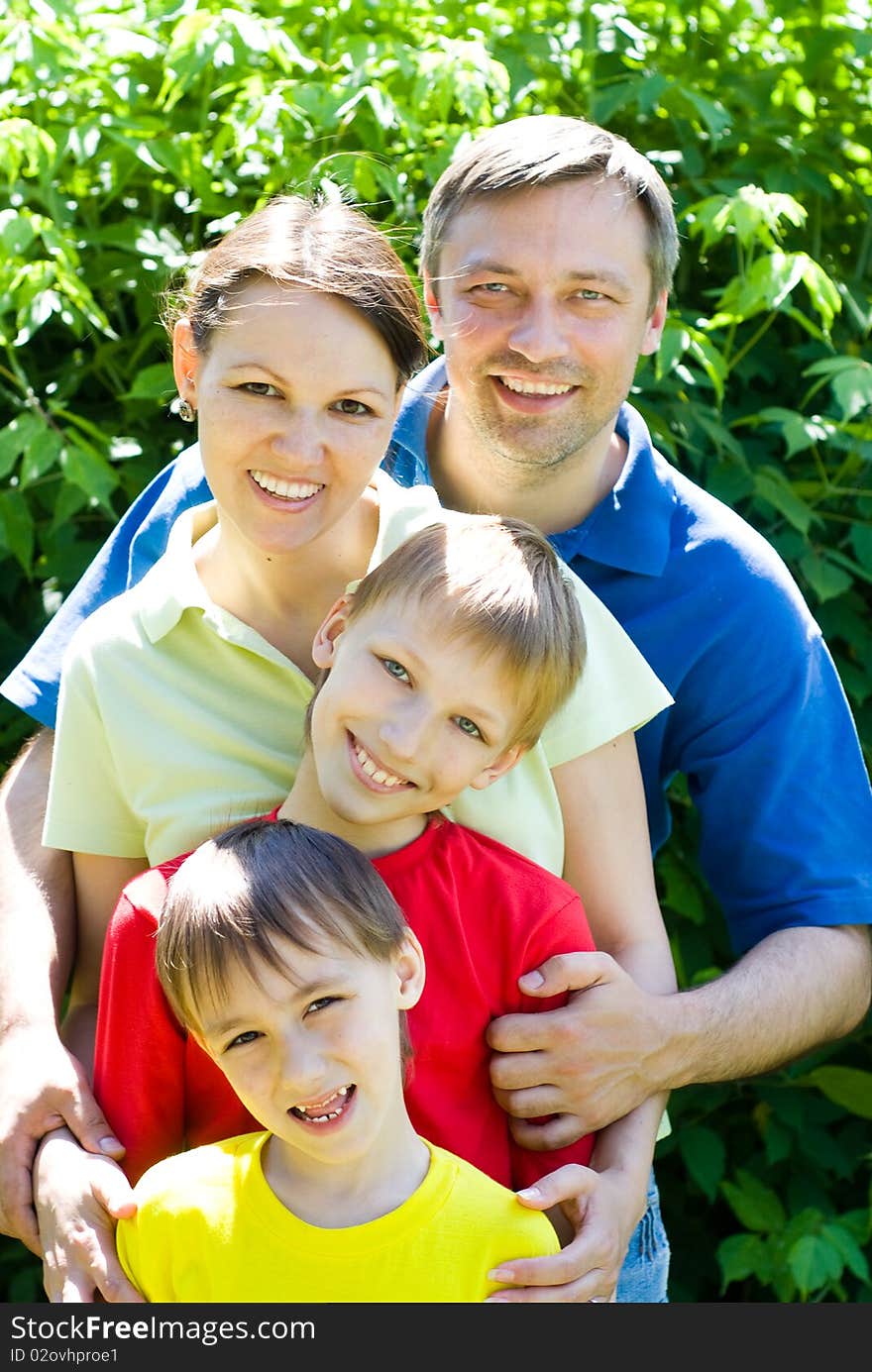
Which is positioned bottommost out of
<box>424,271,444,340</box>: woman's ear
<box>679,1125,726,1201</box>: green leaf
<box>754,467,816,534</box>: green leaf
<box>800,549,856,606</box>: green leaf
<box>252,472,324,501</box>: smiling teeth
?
<box>679,1125,726,1201</box>: green leaf

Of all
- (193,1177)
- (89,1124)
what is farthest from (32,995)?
(193,1177)

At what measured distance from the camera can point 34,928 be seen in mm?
2352

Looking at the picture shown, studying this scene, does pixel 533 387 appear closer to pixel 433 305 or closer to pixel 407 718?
pixel 433 305

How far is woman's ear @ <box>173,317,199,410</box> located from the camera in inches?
86.3

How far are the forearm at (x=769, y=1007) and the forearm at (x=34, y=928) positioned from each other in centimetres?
85

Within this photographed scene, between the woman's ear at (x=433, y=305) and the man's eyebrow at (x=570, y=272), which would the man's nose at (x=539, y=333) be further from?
the woman's ear at (x=433, y=305)

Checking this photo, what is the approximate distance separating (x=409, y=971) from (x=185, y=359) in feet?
2.92

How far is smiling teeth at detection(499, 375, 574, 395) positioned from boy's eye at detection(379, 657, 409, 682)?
79 centimetres

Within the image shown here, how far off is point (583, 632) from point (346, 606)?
0.30 m

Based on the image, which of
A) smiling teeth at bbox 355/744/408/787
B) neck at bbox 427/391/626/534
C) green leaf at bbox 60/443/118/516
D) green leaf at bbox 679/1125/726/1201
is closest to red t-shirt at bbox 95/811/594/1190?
smiling teeth at bbox 355/744/408/787

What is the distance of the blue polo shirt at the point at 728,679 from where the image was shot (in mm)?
2512

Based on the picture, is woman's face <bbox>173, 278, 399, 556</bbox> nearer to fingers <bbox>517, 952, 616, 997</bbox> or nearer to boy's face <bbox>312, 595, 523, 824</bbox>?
boy's face <bbox>312, 595, 523, 824</bbox>

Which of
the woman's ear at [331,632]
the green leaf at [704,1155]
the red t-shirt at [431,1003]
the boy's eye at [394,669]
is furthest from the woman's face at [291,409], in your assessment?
the green leaf at [704,1155]

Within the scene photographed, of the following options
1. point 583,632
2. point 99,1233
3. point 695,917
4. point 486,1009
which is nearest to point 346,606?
point 583,632
